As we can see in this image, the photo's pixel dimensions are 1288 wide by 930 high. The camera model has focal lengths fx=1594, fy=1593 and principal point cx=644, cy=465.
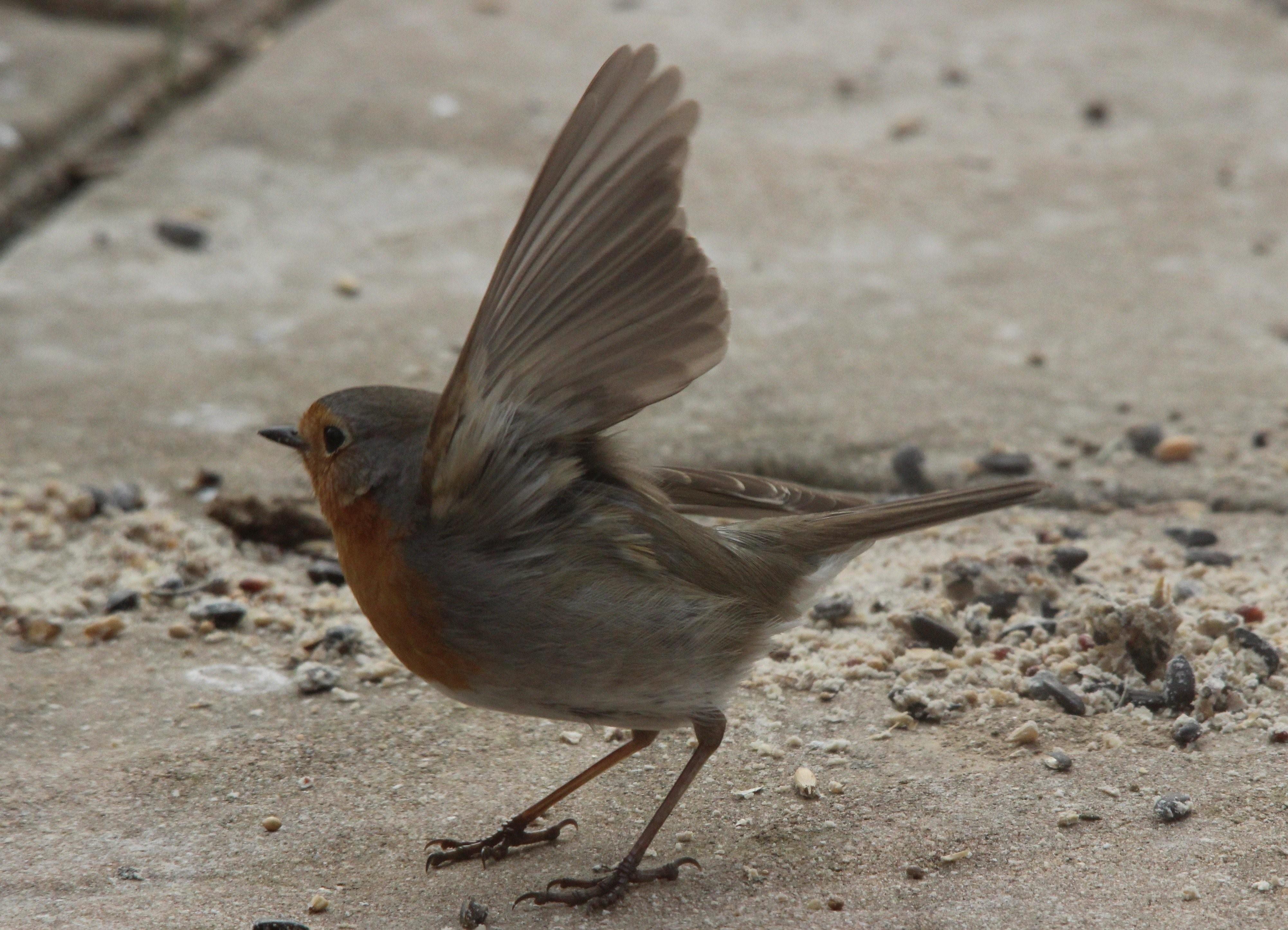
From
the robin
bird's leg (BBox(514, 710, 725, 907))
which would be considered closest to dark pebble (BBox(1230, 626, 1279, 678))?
the robin

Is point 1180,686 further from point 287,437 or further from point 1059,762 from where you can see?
point 287,437

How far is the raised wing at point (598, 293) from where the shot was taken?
2.79 metres

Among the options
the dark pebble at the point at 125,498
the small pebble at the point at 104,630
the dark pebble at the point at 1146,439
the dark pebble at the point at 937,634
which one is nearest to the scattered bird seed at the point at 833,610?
the dark pebble at the point at 937,634

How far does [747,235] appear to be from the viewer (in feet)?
20.9

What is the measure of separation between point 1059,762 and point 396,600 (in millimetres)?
1427

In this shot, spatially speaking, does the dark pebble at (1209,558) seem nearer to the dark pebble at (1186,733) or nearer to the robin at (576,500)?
the dark pebble at (1186,733)

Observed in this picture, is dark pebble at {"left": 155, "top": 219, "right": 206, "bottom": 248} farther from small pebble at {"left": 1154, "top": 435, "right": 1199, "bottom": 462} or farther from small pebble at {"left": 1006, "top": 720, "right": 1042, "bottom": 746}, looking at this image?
small pebble at {"left": 1006, "top": 720, "right": 1042, "bottom": 746}

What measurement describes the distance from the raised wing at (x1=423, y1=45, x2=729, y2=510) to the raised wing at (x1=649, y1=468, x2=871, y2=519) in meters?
0.64

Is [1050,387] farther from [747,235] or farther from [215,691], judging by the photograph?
[215,691]

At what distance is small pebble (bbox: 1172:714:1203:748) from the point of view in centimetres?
341

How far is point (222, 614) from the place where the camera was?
13.5 feet

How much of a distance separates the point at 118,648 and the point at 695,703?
63.9 inches

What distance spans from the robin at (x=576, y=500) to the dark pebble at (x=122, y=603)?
0.91 meters

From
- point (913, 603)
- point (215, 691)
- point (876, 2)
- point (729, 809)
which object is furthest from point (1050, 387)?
point (876, 2)
